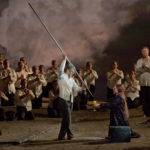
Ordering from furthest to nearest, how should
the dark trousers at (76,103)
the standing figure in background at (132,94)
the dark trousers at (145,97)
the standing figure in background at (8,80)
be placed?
the standing figure in background at (132,94)
the dark trousers at (76,103)
the standing figure in background at (8,80)
the dark trousers at (145,97)

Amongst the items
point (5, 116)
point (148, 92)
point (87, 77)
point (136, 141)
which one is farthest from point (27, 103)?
A: point (136, 141)

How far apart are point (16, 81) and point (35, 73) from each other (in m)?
0.65

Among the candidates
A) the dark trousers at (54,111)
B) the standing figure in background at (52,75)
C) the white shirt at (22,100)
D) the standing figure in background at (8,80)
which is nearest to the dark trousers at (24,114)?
the white shirt at (22,100)

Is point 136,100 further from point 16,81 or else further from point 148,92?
point 16,81

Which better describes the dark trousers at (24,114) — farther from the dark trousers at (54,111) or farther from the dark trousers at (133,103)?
the dark trousers at (133,103)

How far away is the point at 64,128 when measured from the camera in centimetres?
862

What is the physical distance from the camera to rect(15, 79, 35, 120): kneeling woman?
39.7 feet

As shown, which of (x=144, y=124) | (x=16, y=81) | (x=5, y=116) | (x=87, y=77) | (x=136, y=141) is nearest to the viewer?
(x=136, y=141)

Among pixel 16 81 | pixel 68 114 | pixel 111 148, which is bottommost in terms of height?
pixel 111 148

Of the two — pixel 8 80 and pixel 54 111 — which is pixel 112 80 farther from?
pixel 8 80

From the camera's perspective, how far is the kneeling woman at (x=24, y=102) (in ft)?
39.7

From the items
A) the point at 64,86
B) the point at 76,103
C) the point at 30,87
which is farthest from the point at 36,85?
the point at 64,86

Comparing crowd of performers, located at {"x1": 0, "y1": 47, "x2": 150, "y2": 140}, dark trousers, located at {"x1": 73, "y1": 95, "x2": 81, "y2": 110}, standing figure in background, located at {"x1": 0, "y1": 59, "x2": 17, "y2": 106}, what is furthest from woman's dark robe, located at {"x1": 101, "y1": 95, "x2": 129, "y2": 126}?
standing figure in background, located at {"x1": 0, "y1": 59, "x2": 17, "y2": 106}

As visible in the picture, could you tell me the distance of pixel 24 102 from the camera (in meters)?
12.3
